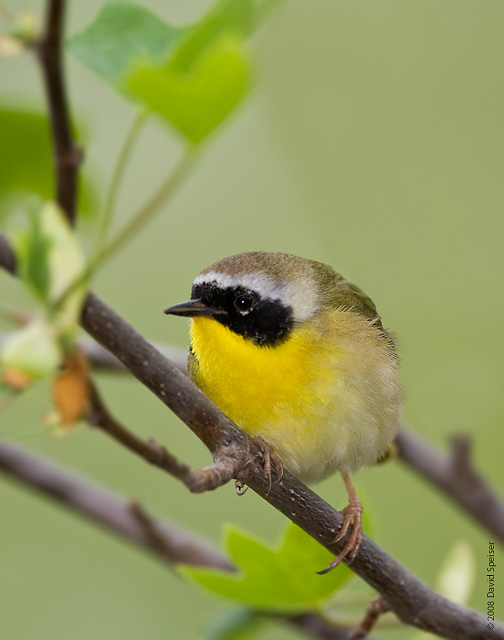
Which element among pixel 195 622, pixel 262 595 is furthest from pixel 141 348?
pixel 195 622

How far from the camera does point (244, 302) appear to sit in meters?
2.43

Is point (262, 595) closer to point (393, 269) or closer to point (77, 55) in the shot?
point (77, 55)

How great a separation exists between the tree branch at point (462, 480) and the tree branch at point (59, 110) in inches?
75.7

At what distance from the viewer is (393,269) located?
5047 mm

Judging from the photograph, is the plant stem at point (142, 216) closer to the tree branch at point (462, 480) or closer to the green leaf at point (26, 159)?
the green leaf at point (26, 159)

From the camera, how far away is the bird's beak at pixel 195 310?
224 centimetres

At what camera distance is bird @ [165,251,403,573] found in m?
2.31

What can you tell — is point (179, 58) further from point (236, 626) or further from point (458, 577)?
point (236, 626)

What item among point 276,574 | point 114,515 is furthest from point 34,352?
point 114,515

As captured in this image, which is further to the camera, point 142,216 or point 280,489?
point 280,489

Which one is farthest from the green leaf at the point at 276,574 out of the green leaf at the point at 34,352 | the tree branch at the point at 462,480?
the green leaf at the point at 34,352

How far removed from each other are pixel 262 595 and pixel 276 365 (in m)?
0.64

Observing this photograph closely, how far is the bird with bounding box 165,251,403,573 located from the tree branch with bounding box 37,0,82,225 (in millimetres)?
1074

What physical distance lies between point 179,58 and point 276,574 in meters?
1.30
